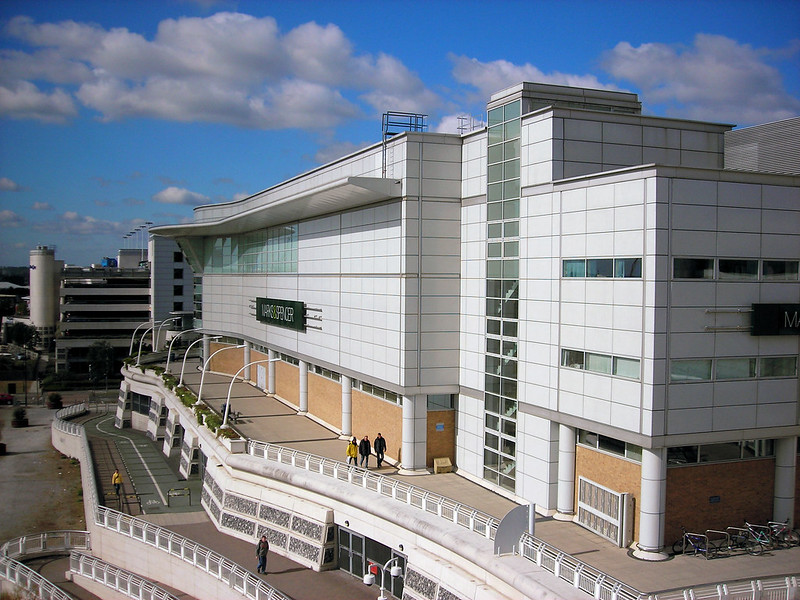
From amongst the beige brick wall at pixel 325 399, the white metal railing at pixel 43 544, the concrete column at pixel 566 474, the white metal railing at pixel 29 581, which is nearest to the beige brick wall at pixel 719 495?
A: the concrete column at pixel 566 474

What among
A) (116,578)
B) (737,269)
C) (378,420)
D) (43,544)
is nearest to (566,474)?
(737,269)

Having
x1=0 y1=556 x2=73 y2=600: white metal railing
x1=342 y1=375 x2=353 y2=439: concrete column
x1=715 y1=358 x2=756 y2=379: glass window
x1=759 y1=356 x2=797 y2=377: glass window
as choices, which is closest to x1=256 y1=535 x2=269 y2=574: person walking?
x1=0 y1=556 x2=73 y2=600: white metal railing

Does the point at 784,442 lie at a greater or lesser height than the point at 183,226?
lesser

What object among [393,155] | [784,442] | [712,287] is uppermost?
[393,155]

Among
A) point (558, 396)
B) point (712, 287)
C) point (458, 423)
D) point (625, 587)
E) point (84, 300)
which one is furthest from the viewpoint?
point (84, 300)

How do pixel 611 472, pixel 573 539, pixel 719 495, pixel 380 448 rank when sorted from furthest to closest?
pixel 380 448 < pixel 611 472 < pixel 573 539 < pixel 719 495

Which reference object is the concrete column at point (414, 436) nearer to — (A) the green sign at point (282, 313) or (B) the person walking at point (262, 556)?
(B) the person walking at point (262, 556)

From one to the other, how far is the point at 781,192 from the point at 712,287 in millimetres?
3282

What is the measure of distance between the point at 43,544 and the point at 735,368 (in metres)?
28.1

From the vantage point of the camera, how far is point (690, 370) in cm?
1808

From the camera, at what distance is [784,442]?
1923cm

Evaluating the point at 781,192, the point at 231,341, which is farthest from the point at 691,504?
the point at 231,341

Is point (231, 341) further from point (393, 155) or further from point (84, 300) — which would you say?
point (84, 300)

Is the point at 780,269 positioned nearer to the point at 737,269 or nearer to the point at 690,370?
the point at 737,269
